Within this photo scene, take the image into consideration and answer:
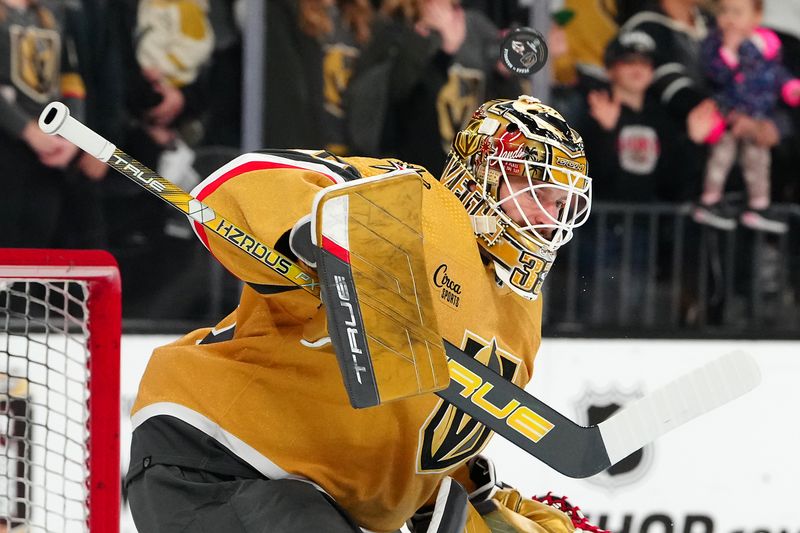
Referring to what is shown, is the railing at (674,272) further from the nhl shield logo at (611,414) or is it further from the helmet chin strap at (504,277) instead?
the helmet chin strap at (504,277)

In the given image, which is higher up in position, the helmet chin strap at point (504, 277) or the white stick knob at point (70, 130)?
the white stick knob at point (70, 130)

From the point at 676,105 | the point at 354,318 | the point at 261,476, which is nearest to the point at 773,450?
the point at 676,105

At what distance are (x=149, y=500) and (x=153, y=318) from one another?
6.60 feet


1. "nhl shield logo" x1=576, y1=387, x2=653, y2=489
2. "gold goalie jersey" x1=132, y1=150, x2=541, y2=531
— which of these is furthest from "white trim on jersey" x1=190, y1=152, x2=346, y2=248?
"nhl shield logo" x1=576, y1=387, x2=653, y2=489

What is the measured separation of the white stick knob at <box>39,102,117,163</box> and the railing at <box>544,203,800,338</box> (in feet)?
8.40

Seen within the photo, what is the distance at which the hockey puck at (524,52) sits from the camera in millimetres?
2322

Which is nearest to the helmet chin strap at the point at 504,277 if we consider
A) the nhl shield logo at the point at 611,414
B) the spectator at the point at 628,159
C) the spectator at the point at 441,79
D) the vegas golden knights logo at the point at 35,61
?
the nhl shield logo at the point at 611,414

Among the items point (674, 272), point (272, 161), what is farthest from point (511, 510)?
point (674, 272)

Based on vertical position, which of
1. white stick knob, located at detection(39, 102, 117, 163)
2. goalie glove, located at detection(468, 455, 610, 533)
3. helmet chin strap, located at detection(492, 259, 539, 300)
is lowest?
goalie glove, located at detection(468, 455, 610, 533)

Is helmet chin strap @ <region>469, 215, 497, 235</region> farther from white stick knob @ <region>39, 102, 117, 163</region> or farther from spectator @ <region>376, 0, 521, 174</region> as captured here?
spectator @ <region>376, 0, 521, 174</region>

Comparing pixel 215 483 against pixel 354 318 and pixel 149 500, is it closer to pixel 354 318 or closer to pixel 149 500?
pixel 149 500

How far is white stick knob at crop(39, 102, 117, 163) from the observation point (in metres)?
1.59

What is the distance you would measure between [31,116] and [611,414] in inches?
72.5

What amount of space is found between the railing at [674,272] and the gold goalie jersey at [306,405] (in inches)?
81.4
